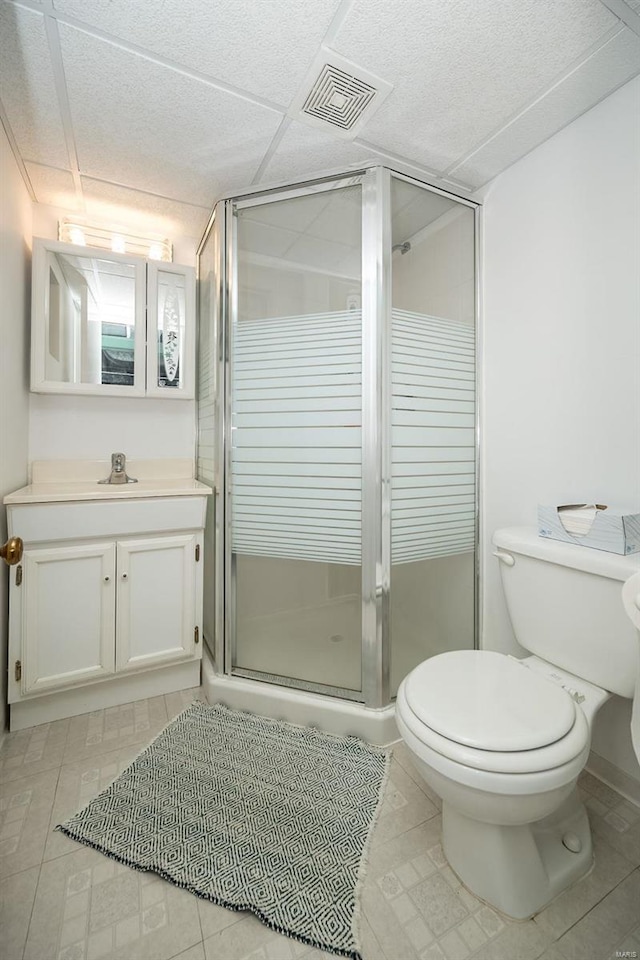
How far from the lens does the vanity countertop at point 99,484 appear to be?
1.59 meters

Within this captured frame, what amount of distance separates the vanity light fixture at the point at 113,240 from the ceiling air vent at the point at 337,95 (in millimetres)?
1052

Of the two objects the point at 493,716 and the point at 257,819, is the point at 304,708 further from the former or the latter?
the point at 493,716

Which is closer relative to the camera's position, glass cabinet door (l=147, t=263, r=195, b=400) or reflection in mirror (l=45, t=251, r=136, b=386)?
reflection in mirror (l=45, t=251, r=136, b=386)

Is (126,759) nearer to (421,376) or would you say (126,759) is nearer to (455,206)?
(421,376)

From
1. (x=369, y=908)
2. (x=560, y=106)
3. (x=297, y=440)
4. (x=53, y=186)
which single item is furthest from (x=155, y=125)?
(x=369, y=908)

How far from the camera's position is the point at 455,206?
178cm

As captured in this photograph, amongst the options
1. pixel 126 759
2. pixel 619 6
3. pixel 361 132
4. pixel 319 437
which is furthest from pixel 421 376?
pixel 126 759

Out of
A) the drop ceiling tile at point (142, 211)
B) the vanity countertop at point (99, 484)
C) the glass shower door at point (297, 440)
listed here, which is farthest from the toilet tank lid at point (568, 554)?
the drop ceiling tile at point (142, 211)

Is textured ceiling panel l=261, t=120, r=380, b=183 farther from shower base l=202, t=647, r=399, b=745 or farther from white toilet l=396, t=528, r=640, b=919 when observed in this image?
shower base l=202, t=647, r=399, b=745

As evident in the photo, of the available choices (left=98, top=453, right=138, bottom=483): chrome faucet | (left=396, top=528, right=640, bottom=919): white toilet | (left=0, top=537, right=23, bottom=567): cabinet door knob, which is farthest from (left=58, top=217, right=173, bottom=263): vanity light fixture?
(left=396, top=528, right=640, bottom=919): white toilet

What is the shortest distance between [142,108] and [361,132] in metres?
0.74

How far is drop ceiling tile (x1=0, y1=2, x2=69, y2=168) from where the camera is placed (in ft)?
3.58

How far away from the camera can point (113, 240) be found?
2033 mm

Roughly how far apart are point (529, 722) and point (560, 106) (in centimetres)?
185
